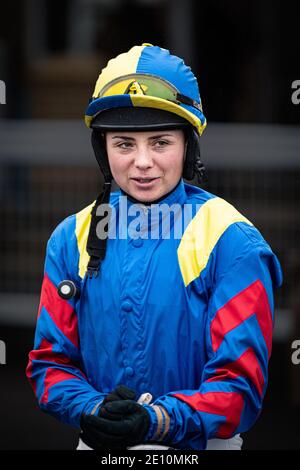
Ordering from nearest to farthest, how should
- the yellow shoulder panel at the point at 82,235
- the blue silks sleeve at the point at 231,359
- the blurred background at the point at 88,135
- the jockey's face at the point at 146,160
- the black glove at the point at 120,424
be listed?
the black glove at the point at 120,424
the blue silks sleeve at the point at 231,359
the jockey's face at the point at 146,160
the yellow shoulder panel at the point at 82,235
the blurred background at the point at 88,135

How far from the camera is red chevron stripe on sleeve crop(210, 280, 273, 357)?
3.30 metres

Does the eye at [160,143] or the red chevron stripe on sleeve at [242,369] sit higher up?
the eye at [160,143]

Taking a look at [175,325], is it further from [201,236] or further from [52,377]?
[52,377]

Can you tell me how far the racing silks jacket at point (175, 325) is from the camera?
329cm

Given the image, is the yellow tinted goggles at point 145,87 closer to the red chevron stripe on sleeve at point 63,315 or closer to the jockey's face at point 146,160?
the jockey's face at point 146,160

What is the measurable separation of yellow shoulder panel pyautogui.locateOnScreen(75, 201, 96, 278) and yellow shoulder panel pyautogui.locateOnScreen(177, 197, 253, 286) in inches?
12.8

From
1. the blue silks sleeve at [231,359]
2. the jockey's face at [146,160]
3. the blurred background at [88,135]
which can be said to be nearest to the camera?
the blue silks sleeve at [231,359]

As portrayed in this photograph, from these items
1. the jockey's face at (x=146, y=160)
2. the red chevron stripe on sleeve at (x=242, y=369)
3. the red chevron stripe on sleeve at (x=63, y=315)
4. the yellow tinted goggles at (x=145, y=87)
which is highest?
the yellow tinted goggles at (x=145, y=87)

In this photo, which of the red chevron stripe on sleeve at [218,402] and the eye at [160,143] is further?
the eye at [160,143]

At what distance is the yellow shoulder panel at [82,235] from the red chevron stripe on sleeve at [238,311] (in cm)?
48

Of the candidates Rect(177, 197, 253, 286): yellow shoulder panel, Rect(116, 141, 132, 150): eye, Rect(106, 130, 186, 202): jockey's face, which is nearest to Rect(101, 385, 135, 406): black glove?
Rect(177, 197, 253, 286): yellow shoulder panel

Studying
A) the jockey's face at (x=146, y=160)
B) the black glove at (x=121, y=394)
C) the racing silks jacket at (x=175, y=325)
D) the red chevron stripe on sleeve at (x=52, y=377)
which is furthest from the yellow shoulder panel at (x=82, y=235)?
the black glove at (x=121, y=394)

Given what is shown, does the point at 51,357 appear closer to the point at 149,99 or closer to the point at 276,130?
the point at 149,99

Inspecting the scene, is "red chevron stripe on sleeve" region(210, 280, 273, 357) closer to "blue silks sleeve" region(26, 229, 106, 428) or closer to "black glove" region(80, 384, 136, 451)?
"black glove" region(80, 384, 136, 451)
